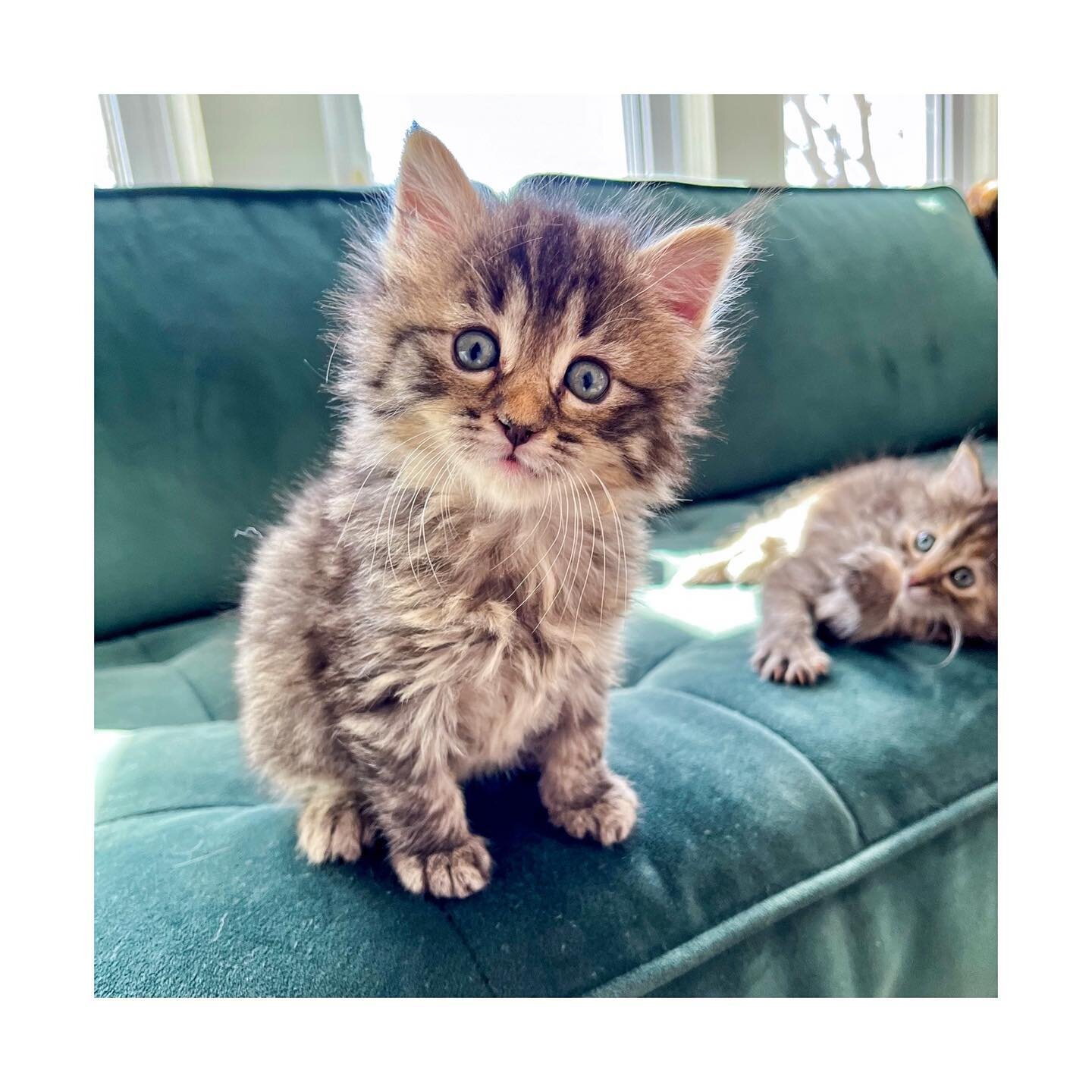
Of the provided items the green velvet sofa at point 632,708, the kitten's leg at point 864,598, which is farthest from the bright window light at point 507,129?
the kitten's leg at point 864,598

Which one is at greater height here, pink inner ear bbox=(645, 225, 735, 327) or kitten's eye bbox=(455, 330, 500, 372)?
pink inner ear bbox=(645, 225, 735, 327)

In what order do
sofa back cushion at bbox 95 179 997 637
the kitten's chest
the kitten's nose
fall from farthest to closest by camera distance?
sofa back cushion at bbox 95 179 997 637
the kitten's chest
the kitten's nose

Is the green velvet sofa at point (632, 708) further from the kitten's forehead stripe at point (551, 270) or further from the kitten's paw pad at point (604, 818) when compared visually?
the kitten's forehead stripe at point (551, 270)

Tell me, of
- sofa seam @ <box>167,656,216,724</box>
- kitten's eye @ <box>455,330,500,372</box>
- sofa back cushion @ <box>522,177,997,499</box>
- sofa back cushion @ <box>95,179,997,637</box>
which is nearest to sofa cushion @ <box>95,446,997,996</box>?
sofa seam @ <box>167,656,216,724</box>

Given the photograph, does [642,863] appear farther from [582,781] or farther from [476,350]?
[476,350]

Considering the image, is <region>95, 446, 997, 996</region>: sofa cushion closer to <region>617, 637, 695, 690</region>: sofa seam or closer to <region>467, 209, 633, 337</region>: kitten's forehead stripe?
<region>617, 637, 695, 690</region>: sofa seam

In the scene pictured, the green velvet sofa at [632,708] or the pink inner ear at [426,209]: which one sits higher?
the pink inner ear at [426,209]
